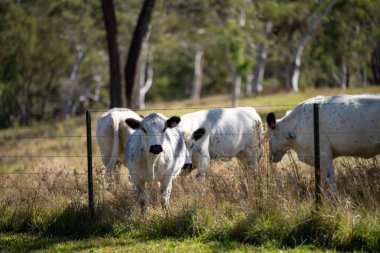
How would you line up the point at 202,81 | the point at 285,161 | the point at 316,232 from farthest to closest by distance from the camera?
1. the point at 202,81
2. the point at 285,161
3. the point at 316,232

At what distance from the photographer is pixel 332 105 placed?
1024cm

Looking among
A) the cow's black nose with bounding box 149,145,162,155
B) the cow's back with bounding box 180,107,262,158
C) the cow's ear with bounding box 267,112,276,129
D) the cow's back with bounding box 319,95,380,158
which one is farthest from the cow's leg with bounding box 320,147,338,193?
the cow's black nose with bounding box 149,145,162,155

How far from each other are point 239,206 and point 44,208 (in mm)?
3277

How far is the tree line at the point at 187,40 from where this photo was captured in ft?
132

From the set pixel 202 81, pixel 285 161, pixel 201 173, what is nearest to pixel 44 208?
pixel 201 173

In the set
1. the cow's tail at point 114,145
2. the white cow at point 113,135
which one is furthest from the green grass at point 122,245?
the white cow at point 113,135

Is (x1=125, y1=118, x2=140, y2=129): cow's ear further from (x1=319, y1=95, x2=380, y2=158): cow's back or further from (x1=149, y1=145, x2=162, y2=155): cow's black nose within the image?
(x1=319, y1=95, x2=380, y2=158): cow's back

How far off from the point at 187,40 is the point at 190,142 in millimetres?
41987

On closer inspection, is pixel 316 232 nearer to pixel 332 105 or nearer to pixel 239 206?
pixel 239 206

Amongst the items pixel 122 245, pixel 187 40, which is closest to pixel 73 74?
pixel 187 40

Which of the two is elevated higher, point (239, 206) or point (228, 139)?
point (228, 139)

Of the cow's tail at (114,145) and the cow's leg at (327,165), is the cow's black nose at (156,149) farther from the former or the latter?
the cow's tail at (114,145)

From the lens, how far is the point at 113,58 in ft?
70.6

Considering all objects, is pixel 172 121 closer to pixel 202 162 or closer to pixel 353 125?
pixel 202 162
